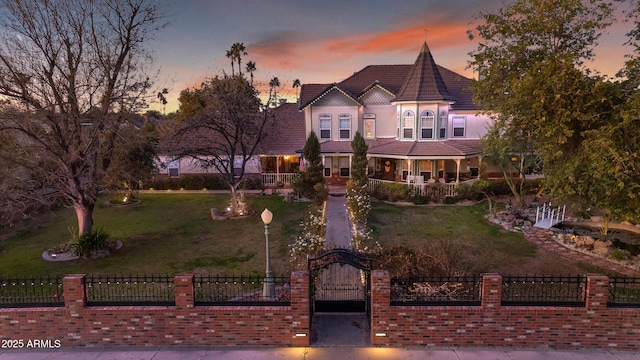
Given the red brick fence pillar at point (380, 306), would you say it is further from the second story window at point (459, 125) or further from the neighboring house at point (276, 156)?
the second story window at point (459, 125)

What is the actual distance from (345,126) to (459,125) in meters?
8.31

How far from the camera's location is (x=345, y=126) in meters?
28.6

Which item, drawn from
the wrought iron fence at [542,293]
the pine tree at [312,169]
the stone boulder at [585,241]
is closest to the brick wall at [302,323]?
the wrought iron fence at [542,293]

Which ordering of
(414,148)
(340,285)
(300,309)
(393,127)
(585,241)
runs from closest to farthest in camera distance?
(300,309), (340,285), (585,241), (414,148), (393,127)

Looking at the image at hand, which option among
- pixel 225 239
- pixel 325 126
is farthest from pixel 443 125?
pixel 225 239

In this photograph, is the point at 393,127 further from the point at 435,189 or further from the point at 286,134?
the point at 286,134

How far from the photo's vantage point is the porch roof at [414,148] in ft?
80.5

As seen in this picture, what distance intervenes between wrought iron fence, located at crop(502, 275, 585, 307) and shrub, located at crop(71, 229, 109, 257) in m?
13.7

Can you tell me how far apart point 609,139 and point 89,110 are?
17213 mm

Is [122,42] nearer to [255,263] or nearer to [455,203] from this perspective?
[255,263]

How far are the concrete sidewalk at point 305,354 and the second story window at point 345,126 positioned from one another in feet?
72.0

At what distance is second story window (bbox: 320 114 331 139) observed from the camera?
93.5ft

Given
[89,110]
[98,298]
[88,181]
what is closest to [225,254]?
[98,298]

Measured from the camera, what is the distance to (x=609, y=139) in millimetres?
10609
